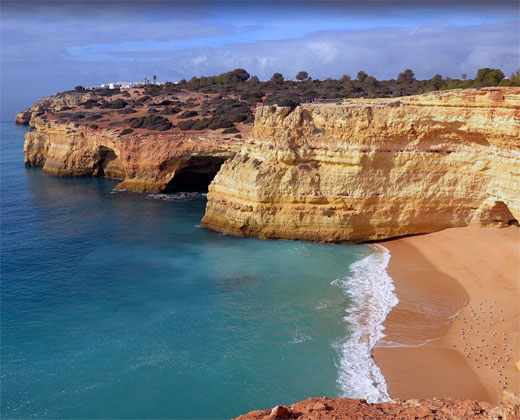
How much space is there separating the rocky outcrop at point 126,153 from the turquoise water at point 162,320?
8.33 meters

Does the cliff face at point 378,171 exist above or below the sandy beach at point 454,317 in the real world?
above

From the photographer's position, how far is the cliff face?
2153 cm

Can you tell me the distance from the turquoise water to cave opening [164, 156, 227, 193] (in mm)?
8659

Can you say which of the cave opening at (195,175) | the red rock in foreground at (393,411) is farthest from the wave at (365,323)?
the cave opening at (195,175)

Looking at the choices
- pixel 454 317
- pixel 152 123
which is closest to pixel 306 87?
pixel 152 123

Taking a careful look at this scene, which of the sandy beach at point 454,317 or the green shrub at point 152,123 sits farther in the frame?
the green shrub at point 152,123

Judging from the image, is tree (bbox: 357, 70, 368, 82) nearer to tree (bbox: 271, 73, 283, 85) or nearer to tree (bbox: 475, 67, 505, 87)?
tree (bbox: 271, 73, 283, 85)

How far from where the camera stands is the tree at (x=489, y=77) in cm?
3443

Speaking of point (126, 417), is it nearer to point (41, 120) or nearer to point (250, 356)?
point (250, 356)

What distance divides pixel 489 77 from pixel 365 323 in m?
27.5

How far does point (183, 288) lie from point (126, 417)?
8024mm

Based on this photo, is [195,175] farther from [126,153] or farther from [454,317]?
[454,317]

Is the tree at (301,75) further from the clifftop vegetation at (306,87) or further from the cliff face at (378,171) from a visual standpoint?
the cliff face at (378,171)

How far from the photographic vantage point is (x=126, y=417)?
39.7ft
